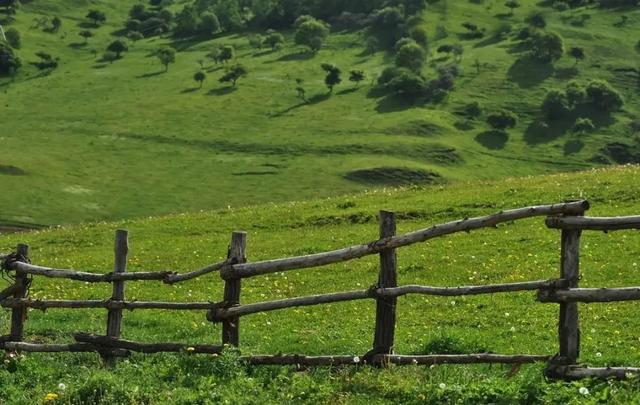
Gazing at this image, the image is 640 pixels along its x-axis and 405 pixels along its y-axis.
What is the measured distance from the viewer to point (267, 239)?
4025 cm

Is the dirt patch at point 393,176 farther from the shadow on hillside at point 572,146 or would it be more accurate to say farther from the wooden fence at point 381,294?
the wooden fence at point 381,294

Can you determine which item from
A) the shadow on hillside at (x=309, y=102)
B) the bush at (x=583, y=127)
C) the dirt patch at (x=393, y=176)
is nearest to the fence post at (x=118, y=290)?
the dirt patch at (x=393, y=176)

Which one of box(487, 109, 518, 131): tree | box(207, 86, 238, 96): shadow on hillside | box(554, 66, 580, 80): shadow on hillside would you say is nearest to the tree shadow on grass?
box(487, 109, 518, 131): tree

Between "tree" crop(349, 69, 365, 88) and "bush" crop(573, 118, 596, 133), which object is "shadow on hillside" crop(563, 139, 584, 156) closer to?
"bush" crop(573, 118, 596, 133)

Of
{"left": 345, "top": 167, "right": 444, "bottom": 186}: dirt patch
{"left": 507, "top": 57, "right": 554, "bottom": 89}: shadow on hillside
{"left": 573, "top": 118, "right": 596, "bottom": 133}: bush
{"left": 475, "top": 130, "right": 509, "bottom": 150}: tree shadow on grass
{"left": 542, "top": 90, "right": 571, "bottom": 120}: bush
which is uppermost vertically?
{"left": 507, "top": 57, "right": 554, "bottom": 89}: shadow on hillside

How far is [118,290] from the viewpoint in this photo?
17891 millimetres

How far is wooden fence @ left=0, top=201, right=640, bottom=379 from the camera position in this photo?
520 inches

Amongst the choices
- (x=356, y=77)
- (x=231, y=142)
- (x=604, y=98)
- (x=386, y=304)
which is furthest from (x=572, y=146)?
(x=386, y=304)

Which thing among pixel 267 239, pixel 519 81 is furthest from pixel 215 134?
pixel 267 239

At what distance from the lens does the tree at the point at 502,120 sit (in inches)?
6658

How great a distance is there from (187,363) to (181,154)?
13928cm

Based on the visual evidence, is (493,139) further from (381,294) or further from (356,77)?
(381,294)

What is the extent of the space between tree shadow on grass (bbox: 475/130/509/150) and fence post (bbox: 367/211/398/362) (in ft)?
485

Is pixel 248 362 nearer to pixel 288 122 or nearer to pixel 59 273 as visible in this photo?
pixel 59 273
